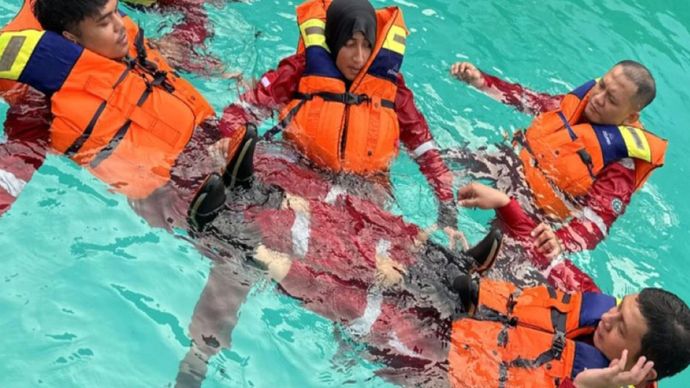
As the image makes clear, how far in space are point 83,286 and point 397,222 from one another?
Result: 1.59 m

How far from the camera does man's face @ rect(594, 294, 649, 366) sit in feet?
10.1

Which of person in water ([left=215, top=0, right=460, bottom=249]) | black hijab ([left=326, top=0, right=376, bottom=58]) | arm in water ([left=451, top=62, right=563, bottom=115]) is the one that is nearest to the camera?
black hijab ([left=326, top=0, right=376, bottom=58])

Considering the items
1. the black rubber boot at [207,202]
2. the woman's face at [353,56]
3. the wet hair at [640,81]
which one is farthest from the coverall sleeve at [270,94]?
the wet hair at [640,81]

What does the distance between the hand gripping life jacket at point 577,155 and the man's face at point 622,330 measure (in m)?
1.18

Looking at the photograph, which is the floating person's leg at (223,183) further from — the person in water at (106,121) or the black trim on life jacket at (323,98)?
the black trim on life jacket at (323,98)

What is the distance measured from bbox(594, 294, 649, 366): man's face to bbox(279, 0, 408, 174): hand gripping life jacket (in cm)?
150

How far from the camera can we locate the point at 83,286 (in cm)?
335

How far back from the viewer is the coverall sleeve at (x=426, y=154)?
161 inches

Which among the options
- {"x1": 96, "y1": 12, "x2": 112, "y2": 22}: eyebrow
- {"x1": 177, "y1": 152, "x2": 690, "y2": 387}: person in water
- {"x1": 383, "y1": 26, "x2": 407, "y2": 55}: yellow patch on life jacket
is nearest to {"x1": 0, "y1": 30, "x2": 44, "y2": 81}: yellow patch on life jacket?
{"x1": 96, "y1": 12, "x2": 112, "y2": 22}: eyebrow

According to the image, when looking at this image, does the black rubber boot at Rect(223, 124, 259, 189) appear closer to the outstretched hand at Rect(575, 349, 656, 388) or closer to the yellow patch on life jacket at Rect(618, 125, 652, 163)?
the outstretched hand at Rect(575, 349, 656, 388)

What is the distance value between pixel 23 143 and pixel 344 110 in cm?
167

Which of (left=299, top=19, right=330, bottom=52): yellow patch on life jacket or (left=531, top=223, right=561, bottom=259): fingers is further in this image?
(left=299, top=19, right=330, bottom=52): yellow patch on life jacket

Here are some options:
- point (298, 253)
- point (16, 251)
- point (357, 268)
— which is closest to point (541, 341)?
point (357, 268)

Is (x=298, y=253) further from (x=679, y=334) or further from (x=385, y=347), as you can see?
(x=679, y=334)
